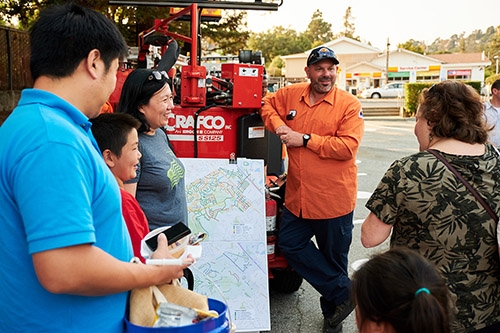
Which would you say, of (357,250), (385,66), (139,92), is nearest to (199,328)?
(139,92)

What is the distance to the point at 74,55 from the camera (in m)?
1.44

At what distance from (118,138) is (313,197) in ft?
6.87

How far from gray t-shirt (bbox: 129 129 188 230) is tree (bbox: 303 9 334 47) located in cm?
13292

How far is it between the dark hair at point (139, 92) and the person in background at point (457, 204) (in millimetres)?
1396

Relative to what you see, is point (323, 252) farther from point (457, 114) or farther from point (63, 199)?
point (63, 199)

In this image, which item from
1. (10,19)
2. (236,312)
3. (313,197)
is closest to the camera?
(236,312)

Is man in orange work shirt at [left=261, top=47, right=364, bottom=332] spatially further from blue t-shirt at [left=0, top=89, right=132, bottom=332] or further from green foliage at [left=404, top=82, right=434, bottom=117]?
green foliage at [left=404, top=82, right=434, bottom=117]

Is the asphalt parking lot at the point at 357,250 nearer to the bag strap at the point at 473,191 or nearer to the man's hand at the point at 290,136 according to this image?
the bag strap at the point at 473,191

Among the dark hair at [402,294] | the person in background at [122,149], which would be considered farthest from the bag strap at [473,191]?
the person in background at [122,149]

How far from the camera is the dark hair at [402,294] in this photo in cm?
140

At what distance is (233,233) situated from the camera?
379 centimetres

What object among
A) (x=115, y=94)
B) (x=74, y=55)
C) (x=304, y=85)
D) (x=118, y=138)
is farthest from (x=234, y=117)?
(x=74, y=55)

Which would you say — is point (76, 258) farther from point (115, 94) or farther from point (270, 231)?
point (115, 94)

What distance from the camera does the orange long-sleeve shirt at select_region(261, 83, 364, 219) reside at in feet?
12.6
